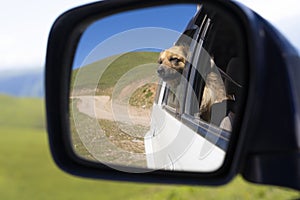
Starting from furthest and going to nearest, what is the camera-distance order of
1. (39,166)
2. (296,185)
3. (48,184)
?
(39,166), (48,184), (296,185)

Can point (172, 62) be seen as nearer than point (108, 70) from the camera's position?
No

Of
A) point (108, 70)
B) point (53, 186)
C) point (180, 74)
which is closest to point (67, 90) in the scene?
point (108, 70)

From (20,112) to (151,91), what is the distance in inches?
3551

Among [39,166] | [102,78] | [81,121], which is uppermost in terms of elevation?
[102,78]

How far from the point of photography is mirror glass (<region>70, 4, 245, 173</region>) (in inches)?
98.1

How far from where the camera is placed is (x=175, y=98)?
136 inches

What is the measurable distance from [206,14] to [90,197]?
92.1 feet

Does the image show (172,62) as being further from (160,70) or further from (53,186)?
(53,186)

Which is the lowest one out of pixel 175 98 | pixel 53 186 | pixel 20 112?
pixel 20 112

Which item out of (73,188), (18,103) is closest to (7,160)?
(73,188)

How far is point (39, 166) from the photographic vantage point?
49750mm

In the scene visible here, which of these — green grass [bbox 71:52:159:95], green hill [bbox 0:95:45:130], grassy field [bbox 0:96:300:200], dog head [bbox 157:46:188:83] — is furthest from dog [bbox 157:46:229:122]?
green hill [bbox 0:95:45:130]

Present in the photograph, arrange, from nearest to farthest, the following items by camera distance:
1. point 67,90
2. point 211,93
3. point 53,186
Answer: point 67,90, point 211,93, point 53,186

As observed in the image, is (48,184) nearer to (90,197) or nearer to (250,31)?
(90,197)
